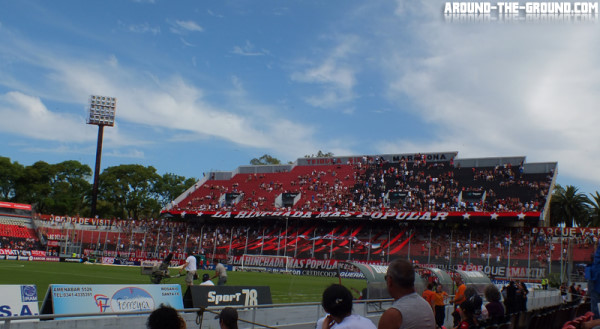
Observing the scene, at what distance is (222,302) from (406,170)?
5685 cm

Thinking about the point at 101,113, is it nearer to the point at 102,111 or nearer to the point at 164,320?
the point at 102,111

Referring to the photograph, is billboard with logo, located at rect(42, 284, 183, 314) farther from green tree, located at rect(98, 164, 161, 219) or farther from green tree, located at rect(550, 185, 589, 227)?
green tree, located at rect(98, 164, 161, 219)

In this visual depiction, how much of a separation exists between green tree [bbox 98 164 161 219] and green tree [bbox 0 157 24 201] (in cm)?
1265

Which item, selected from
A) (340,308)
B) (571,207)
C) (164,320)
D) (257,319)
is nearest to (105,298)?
(257,319)

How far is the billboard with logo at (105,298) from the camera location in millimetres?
11117

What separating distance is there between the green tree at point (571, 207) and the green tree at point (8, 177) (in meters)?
79.6

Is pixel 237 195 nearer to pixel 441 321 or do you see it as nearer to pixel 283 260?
pixel 283 260

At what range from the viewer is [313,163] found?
8106 centimetres

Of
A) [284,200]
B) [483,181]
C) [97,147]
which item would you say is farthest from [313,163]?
[97,147]

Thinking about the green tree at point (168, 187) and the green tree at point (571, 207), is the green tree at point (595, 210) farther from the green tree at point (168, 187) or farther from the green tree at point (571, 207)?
the green tree at point (168, 187)

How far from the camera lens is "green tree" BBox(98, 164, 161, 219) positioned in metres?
95.4

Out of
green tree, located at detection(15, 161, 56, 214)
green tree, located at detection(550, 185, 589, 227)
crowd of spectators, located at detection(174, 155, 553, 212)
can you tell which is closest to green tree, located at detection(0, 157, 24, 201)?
green tree, located at detection(15, 161, 56, 214)

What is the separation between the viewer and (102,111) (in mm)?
87812

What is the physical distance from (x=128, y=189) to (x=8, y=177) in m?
18.4
